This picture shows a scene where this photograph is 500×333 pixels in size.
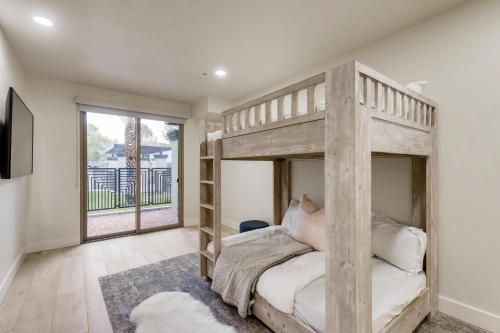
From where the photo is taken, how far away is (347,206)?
3.66 feet

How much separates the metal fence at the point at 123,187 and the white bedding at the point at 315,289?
3246 millimetres

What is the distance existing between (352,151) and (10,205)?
3.24 metres

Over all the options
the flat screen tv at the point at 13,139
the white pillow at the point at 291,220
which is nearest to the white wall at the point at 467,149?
the white pillow at the point at 291,220

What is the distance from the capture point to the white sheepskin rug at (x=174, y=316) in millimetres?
1688

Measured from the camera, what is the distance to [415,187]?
2.05 meters

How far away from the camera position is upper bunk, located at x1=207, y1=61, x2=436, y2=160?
1.22 meters

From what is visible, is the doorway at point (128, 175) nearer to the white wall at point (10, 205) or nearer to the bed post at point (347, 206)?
the white wall at point (10, 205)

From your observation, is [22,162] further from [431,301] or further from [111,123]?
[431,301]

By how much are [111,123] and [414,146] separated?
4178 mm

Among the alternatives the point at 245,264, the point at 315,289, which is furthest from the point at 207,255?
the point at 315,289

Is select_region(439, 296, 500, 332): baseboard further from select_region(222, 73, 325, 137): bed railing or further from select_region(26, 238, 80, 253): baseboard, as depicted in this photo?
select_region(26, 238, 80, 253): baseboard

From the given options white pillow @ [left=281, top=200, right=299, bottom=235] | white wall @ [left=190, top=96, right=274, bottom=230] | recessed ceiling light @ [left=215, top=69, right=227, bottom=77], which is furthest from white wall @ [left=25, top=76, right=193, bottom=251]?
white pillow @ [left=281, top=200, right=299, bottom=235]

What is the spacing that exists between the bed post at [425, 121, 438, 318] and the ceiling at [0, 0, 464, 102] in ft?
3.78

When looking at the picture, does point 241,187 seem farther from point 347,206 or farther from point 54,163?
point 347,206
